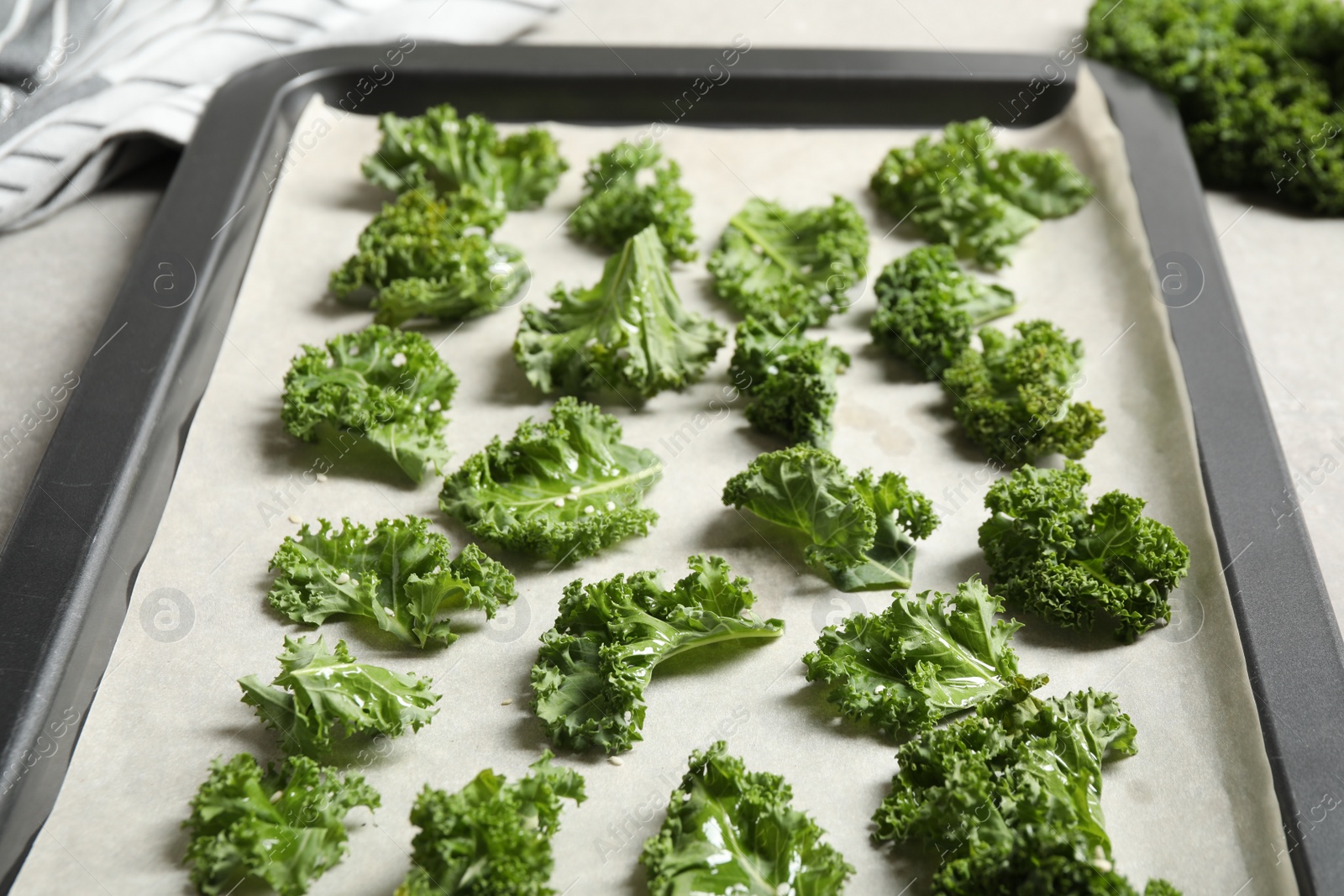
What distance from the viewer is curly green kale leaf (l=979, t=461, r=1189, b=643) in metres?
2.50

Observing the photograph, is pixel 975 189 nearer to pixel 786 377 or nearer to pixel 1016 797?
pixel 786 377

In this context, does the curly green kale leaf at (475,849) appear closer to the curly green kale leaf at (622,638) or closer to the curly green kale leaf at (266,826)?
the curly green kale leaf at (266,826)

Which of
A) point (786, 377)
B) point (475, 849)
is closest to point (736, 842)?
point (475, 849)

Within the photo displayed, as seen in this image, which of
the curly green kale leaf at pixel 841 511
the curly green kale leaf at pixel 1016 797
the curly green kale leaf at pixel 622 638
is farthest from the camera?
the curly green kale leaf at pixel 841 511

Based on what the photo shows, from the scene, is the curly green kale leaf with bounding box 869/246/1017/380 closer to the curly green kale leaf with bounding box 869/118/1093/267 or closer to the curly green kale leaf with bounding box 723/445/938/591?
the curly green kale leaf with bounding box 869/118/1093/267

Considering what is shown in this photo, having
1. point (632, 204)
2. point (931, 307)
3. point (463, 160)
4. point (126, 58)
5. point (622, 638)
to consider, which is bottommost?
point (622, 638)

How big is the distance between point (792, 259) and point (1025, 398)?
910 mm

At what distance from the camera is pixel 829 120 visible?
3.97m

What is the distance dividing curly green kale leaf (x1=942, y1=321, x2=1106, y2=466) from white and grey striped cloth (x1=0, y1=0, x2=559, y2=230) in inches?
94.4

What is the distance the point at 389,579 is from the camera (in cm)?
256

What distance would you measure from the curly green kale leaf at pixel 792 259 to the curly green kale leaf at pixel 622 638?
1.02 metres

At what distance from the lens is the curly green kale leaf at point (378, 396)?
2.84 meters

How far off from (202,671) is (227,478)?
22.5 inches

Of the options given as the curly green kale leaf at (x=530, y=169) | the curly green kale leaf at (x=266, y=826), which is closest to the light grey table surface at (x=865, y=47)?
the curly green kale leaf at (x=530, y=169)
